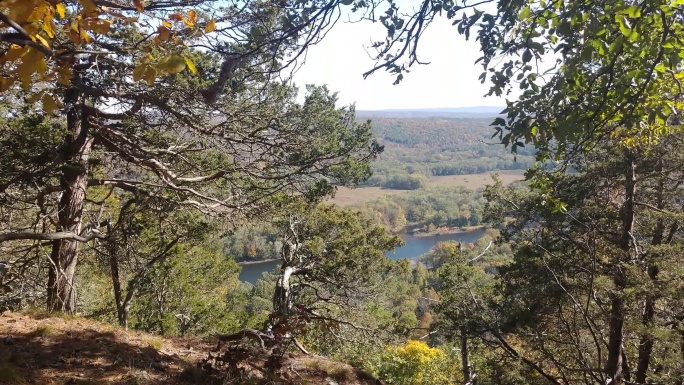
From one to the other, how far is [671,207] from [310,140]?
642cm

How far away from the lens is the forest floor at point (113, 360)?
280 centimetres

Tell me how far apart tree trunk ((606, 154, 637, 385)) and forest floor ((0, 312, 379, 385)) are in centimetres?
360

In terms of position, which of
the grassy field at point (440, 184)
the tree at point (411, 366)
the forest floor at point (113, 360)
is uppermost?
the forest floor at point (113, 360)

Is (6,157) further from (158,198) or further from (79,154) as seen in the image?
(158,198)

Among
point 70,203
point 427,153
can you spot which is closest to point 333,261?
point 70,203

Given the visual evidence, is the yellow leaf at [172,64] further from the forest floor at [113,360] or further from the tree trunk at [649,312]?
the tree trunk at [649,312]

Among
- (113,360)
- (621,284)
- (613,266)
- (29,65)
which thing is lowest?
(621,284)

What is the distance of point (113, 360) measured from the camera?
322cm

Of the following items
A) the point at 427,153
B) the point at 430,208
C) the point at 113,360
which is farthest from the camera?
the point at 427,153

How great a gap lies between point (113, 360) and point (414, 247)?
2810 inches

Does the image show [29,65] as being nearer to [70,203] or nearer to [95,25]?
[95,25]

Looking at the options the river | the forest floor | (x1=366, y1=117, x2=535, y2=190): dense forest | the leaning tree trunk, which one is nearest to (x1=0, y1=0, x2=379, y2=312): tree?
the leaning tree trunk

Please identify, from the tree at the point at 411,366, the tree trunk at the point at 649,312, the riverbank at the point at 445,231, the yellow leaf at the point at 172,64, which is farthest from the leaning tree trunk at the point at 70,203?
the riverbank at the point at 445,231

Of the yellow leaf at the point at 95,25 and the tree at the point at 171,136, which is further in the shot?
the tree at the point at 171,136
